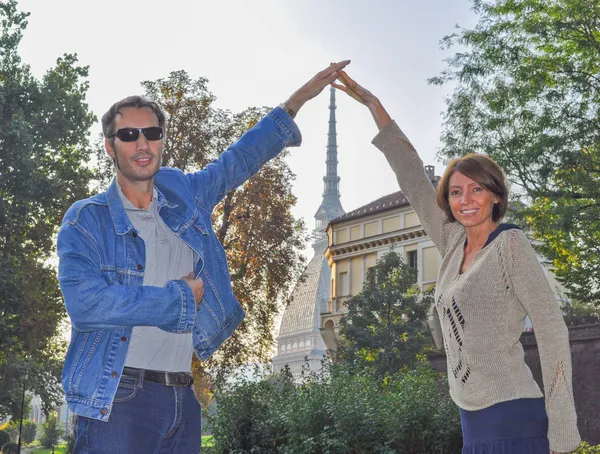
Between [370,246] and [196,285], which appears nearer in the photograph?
[196,285]

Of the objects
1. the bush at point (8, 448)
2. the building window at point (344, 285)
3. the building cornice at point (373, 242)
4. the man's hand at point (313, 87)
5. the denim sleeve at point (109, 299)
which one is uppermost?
the building cornice at point (373, 242)

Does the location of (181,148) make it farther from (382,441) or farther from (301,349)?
(301,349)

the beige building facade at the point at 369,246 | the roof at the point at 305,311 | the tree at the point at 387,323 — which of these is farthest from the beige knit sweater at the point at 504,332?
the roof at the point at 305,311

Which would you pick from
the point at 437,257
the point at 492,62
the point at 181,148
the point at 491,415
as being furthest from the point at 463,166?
the point at 437,257

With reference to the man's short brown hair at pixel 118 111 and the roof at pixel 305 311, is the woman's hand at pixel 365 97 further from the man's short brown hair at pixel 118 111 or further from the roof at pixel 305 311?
the roof at pixel 305 311

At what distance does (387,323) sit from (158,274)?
113ft

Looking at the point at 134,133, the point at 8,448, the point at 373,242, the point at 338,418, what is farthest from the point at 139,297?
the point at 373,242

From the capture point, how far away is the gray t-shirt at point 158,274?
10.1 ft

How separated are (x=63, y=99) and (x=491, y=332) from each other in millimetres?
26669

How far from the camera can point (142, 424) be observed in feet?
9.84

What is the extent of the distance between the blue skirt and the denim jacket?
1037 mm

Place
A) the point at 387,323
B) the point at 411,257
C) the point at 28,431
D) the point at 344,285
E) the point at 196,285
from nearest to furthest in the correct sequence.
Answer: the point at 196,285 → the point at 387,323 → the point at 411,257 → the point at 344,285 → the point at 28,431

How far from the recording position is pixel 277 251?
98.7ft

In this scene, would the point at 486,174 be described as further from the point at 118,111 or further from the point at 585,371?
the point at 585,371
